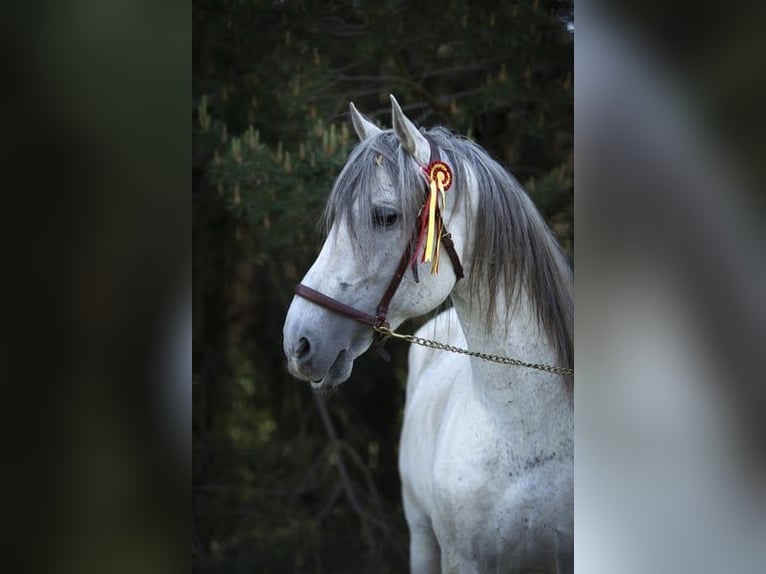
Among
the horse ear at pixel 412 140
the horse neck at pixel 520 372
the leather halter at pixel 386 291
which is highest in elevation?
the horse ear at pixel 412 140

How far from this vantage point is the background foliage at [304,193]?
3.10 metres

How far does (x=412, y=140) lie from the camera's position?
6.07 ft

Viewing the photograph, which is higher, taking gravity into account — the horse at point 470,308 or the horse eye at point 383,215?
the horse eye at point 383,215

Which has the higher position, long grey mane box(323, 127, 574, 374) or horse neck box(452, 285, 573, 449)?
long grey mane box(323, 127, 574, 374)

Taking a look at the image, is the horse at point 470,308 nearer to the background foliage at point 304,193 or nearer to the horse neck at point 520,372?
the horse neck at point 520,372

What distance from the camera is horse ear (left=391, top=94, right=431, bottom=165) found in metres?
1.82

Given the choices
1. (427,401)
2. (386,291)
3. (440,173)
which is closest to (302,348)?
(386,291)

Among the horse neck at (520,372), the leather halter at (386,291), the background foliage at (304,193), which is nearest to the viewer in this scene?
the leather halter at (386,291)
